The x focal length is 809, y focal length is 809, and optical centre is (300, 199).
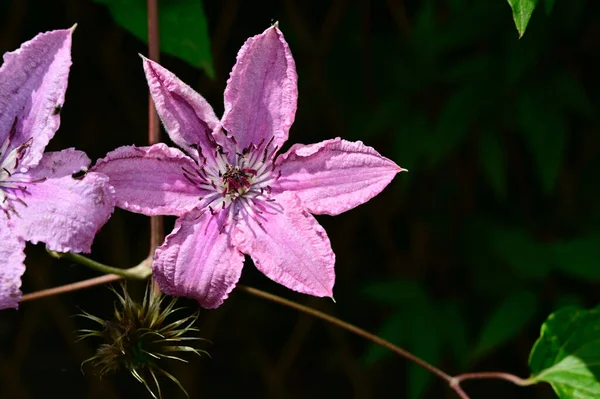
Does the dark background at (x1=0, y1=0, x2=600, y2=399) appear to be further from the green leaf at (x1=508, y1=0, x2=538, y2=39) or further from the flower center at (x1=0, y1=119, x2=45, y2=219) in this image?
the flower center at (x1=0, y1=119, x2=45, y2=219)

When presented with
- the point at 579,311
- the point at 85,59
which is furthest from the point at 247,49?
the point at 85,59

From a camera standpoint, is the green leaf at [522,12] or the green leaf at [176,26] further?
the green leaf at [176,26]

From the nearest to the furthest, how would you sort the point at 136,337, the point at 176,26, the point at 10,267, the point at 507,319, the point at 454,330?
1. the point at 10,267
2. the point at 136,337
3. the point at 176,26
4. the point at 507,319
5. the point at 454,330

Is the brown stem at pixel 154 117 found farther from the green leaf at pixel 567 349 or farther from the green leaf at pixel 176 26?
the green leaf at pixel 567 349

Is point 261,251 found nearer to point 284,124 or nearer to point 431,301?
point 284,124

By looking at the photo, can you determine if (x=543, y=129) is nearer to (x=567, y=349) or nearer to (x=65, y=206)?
(x=567, y=349)

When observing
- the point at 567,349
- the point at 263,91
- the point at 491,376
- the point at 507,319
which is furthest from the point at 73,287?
the point at 507,319

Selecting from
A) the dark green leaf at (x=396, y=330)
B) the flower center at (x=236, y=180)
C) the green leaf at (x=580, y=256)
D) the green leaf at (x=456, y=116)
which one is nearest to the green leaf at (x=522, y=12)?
the flower center at (x=236, y=180)
